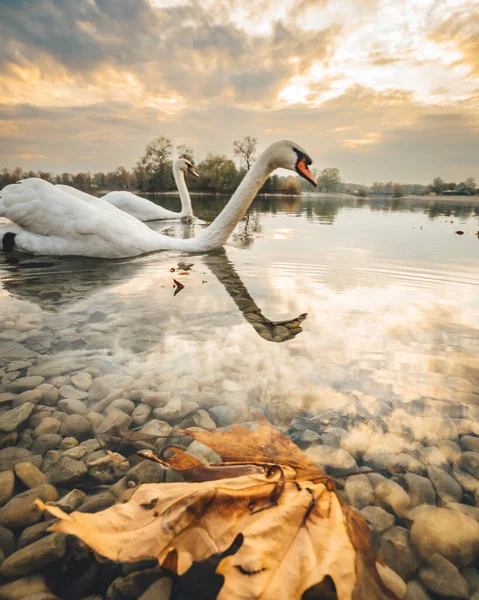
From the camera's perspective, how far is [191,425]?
5.74 feet

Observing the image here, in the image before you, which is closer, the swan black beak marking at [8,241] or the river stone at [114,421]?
the river stone at [114,421]

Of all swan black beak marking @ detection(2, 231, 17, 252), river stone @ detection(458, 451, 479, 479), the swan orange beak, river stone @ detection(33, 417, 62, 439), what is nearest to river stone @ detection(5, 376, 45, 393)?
river stone @ detection(33, 417, 62, 439)

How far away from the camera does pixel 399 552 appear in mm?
1172

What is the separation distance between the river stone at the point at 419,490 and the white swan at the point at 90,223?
532 cm

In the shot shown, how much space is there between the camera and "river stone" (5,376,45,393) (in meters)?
2.02

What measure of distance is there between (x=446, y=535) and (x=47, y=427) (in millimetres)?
1762

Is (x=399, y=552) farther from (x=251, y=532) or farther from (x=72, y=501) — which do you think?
(x=72, y=501)

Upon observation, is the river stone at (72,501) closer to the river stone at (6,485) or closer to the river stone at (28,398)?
the river stone at (6,485)

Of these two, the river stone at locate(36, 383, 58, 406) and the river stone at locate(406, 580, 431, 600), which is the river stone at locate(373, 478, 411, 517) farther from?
the river stone at locate(36, 383, 58, 406)

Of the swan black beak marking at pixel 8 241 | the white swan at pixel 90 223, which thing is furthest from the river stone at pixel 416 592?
the swan black beak marking at pixel 8 241

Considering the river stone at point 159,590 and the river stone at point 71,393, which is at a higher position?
the river stone at point 71,393

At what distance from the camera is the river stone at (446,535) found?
117 cm

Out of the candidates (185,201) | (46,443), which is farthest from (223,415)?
(185,201)

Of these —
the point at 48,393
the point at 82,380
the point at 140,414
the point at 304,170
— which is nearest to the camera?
the point at 140,414
